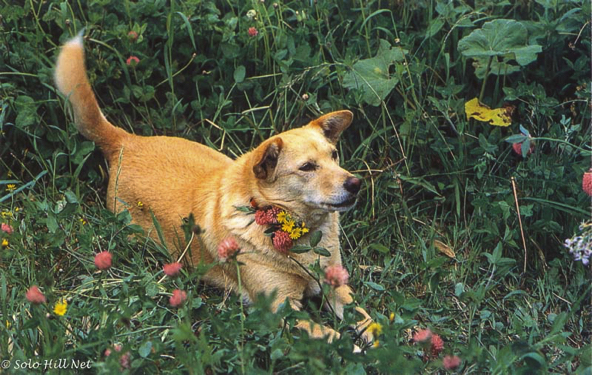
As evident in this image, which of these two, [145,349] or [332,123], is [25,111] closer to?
[332,123]

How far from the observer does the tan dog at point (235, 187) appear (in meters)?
3.34

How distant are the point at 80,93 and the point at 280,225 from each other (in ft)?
4.38

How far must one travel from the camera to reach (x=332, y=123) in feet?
11.8

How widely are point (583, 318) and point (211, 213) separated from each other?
1704 millimetres

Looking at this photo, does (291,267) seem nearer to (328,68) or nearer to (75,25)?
(328,68)

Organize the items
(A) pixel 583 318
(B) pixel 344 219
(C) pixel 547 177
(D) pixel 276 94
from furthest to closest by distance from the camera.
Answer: (D) pixel 276 94 < (B) pixel 344 219 < (C) pixel 547 177 < (A) pixel 583 318

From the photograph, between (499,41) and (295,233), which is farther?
(499,41)

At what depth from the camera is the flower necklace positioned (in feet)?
10.4

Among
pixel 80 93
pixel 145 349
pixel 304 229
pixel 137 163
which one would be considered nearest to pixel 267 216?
pixel 304 229

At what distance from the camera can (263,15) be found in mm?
4270

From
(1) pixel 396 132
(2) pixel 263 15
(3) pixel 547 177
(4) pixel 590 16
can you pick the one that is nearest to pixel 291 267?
(1) pixel 396 132

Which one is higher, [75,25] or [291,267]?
[75,25]

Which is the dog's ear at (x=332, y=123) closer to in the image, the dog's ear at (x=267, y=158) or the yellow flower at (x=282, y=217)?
the dog's ear at (x=267, y=158)

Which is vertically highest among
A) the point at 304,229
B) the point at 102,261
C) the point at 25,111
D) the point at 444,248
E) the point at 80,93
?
the point at 102,261
